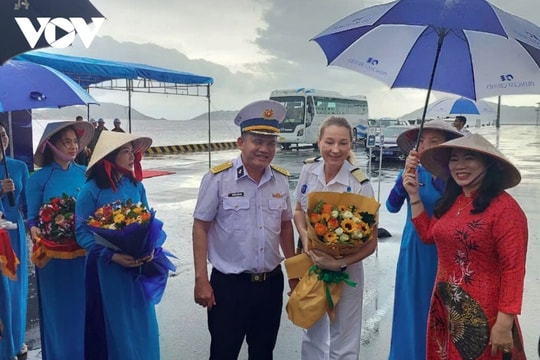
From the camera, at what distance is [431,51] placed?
3.48 meters

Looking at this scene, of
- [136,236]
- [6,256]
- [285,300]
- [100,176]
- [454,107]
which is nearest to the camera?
[6,256]

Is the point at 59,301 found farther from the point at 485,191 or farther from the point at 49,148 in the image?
the point at 485,191

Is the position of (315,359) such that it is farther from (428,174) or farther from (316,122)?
(316,122)

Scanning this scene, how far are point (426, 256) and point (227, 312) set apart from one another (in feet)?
4.42

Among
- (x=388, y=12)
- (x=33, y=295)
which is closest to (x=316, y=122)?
(x=33, y=295)

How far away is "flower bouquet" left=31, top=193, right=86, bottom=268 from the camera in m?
3.13

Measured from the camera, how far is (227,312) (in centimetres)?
279

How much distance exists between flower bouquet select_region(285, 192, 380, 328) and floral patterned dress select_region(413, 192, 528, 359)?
1.36ft

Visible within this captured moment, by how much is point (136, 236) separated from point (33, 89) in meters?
1.54

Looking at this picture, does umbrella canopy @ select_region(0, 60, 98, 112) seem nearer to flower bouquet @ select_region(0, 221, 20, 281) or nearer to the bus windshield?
flower bouquet @ select_region(0, 221, 20, 281)

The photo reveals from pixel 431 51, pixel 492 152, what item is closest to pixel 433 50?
pixel 431 51

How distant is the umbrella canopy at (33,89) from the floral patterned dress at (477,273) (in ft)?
8.92

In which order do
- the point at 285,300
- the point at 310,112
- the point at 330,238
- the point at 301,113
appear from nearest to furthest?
the point at 330,238
the point at 285,300
the point at 301,113
the point at 310,112

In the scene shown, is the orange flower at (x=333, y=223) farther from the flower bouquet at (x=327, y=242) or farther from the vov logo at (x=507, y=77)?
the vov logo at (x=507, y=77)
